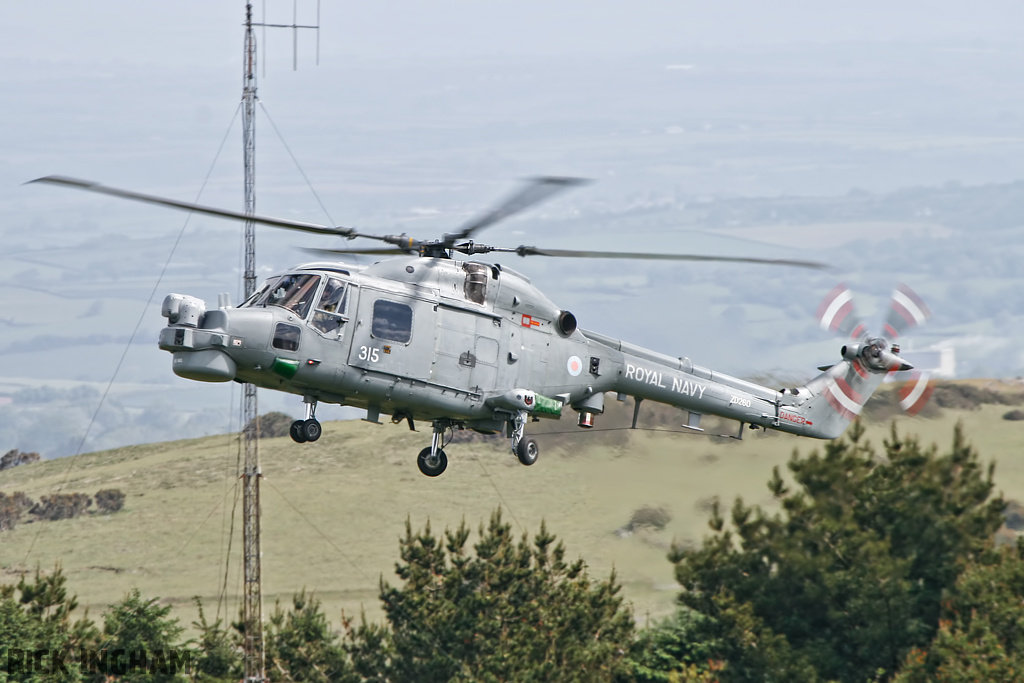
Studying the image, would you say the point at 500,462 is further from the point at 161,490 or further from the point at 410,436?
the point at 161,490

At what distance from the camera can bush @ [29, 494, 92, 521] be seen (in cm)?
9144

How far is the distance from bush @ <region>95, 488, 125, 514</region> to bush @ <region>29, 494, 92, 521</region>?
709 millimetres

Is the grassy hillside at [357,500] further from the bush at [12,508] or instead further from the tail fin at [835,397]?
the tail fin at [835,397]

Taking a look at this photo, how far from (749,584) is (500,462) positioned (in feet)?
76.6

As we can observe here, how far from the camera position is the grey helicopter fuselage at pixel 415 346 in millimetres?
20500

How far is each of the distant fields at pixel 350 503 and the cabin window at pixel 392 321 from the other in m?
26.4

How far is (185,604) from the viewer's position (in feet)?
246

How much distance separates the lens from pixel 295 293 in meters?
21.2

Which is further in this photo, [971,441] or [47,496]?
[47,496]

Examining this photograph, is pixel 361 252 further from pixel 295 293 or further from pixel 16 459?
pixel 16 459

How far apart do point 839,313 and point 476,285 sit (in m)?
9.35

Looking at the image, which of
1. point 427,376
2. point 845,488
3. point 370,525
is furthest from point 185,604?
point 427,376

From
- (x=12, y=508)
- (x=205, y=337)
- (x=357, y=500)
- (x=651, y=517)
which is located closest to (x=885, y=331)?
(x=205, y=337)

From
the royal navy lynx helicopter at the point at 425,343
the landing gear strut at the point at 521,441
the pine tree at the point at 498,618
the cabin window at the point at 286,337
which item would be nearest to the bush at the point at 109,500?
the pine tree at the point at 498,618
